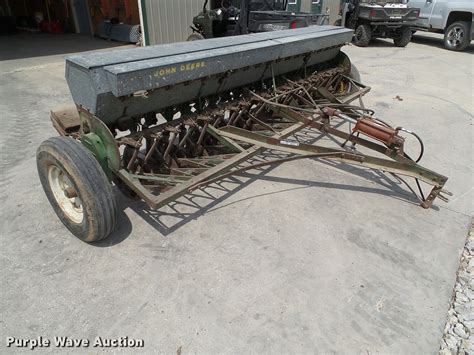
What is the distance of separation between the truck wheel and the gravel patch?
11.4 metres

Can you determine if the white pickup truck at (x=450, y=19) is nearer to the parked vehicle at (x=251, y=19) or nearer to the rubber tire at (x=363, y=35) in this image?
the rubber tire at (x=363, y=35)

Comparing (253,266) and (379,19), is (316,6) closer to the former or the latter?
(379,19)

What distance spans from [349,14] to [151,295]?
40.6ft

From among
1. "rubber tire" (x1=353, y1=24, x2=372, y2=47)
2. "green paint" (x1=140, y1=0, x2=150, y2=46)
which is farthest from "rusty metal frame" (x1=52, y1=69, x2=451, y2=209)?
"rubber tire" (x1=353, y1=24, x2=372, y2=47)

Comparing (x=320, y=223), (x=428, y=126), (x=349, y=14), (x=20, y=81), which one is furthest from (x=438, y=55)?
(x=20, y=81)

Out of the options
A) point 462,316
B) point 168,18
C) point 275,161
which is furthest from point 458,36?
point 462,316

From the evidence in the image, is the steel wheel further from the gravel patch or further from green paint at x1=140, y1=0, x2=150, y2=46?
green paint at x1=140, y1=0, x2=150, y2=46

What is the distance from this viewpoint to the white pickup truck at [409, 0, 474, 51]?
10891 mm

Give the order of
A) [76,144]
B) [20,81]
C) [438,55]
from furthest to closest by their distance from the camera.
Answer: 1. [438,55]
2. [20,81]
3. [76,144]

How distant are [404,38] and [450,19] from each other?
1.58 meters

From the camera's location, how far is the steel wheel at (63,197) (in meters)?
2.70

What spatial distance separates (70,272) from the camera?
7.95ft

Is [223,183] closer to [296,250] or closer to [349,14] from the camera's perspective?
[296,250]

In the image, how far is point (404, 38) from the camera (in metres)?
11.6
